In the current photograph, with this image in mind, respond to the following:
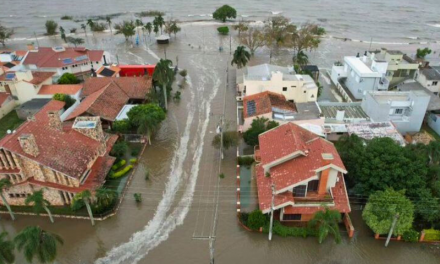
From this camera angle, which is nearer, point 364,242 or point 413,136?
point 364,242

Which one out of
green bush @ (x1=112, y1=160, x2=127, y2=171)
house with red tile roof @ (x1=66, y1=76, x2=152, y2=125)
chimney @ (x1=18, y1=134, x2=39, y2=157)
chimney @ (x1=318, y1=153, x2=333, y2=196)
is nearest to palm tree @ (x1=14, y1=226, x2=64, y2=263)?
chimney @ (x1=18, y1=134, x2=39, y2=157)

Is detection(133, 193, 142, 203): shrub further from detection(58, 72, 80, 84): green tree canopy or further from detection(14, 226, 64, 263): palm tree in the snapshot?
detection(58, 72, 80, 84): green tree canopy

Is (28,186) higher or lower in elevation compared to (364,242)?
higher

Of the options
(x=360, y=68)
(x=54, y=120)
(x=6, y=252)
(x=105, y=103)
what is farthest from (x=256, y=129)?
(x=6, y=252)

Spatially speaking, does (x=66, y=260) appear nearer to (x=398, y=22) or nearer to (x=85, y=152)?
(x=85, y=152)

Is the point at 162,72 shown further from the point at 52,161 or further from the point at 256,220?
the point at 256,220

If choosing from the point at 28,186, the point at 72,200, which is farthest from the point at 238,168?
the point at 28,186

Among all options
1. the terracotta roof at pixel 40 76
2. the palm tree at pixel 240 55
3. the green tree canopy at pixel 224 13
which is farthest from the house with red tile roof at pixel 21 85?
the green tree canopy at pixel 224 13
